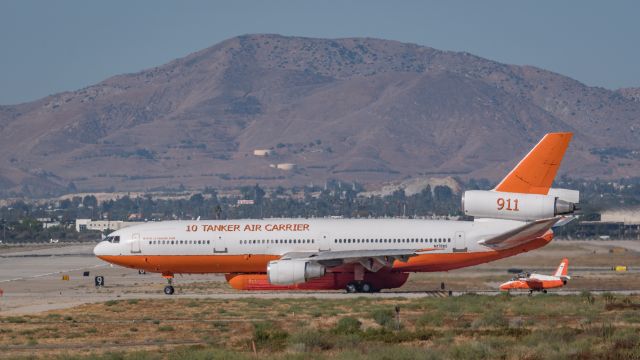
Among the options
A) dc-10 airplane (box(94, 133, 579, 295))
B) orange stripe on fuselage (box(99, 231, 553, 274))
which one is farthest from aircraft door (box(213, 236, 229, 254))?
orange stripe on fuselage (box(99, 231, 553, 274))

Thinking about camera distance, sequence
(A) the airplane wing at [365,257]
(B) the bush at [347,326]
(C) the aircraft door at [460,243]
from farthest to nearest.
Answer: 1. (C) the aircraft door at [460,243]
2. (A) the airplane wing at [365,257]
3. (B) the bush at [347,326]

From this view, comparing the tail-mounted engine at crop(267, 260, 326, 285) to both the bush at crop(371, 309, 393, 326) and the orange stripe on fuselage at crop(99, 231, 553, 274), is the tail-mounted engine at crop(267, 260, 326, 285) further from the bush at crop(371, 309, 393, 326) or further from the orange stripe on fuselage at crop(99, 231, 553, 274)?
the bush at crop(371, 309, 393, 326)

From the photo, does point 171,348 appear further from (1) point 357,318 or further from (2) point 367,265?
(2) point 367,265

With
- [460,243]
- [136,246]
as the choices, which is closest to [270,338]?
[460,243]

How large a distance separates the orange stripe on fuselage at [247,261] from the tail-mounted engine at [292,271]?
3.23m

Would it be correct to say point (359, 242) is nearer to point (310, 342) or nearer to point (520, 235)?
point (520, 235)

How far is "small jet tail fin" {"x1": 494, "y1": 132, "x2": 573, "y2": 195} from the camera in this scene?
2591 inches

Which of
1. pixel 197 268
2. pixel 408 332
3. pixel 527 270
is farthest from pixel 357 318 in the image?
pixel 527 270

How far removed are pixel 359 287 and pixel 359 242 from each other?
263 cm

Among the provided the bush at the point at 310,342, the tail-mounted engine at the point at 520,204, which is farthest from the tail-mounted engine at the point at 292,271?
the bush at the point at 310,342

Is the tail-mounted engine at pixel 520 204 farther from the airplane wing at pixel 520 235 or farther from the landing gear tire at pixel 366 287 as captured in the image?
the landing gear tire at pixel 366 287

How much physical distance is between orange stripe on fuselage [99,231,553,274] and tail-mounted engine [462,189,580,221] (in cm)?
184

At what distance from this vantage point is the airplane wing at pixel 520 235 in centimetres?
6531

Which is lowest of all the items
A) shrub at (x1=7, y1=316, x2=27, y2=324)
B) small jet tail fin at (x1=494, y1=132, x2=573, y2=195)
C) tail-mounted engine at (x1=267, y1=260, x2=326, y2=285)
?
shrub at (x1=7, y1=316, x2=27, y2=324)
